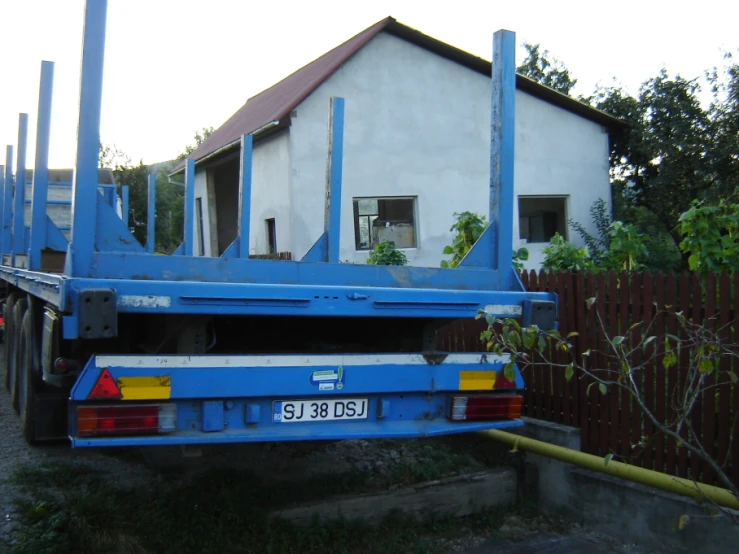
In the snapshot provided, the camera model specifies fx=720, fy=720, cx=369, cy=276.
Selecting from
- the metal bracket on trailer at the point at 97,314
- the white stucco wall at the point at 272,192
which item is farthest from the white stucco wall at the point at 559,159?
the metal bracket on trailer at the point at 97,314

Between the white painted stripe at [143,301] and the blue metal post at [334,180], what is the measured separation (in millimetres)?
2077

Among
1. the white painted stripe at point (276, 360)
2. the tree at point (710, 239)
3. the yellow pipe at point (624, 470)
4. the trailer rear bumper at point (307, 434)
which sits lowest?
the yellow pipe at point (624, 470)

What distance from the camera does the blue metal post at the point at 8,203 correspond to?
793 cm

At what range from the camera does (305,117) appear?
1220cm

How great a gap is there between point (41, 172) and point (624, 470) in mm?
5161

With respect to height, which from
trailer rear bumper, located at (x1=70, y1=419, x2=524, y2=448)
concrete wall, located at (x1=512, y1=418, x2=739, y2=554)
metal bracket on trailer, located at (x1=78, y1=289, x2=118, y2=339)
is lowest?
concrete wall, located at (x1=512, y1=418, x2=739, y2=554)

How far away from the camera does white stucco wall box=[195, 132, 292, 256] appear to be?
1233cm

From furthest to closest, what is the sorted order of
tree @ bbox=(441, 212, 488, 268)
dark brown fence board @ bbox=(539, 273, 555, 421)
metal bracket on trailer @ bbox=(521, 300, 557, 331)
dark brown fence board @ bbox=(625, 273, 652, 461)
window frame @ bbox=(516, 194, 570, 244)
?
1. window frame @ bbox=(516, 194, 570, 244)
2. tree @ bbox=(441, 212, 488, 268)
3. dark brown fence board @ bbox=(539, 273, 555, 421)
4. dark brown fence board @ bbox=(625, 273, 652, 461)
5. metal bracket on trailer @ bbox=(521, 300, 557, 331)

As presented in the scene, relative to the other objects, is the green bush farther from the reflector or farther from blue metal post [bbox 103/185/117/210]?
the reflector

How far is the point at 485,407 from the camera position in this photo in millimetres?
4172

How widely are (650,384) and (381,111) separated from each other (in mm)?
9107

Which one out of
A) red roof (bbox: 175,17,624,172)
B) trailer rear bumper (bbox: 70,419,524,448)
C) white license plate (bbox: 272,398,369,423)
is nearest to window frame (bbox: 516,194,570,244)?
red roof (bbox: 175,17,624,172)

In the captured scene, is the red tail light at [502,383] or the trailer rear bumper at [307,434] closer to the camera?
the trailer rear bumper at [307,434]

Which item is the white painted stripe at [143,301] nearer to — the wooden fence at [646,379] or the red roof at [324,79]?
the wooden fence at [646,379]
